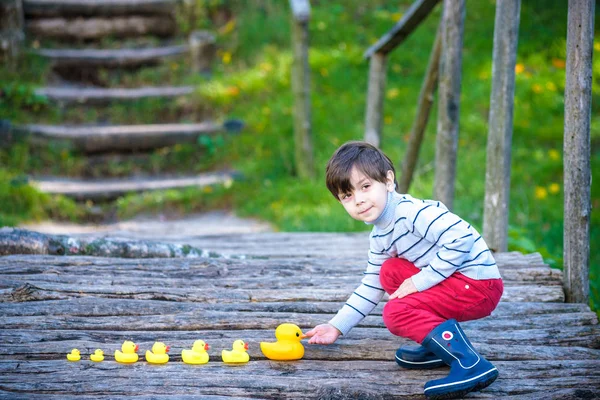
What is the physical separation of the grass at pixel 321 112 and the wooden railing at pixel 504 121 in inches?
55.6

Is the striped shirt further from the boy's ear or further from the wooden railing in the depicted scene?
the wooden railing

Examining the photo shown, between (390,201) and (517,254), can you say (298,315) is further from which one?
(517,254)

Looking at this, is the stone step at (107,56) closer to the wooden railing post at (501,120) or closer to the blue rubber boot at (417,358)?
the wooden railing post at (501,120)

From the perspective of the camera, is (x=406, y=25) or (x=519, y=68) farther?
(x=519, y=68)

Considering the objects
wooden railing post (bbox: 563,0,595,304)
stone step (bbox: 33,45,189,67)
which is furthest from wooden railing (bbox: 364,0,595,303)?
stone step (bbox: 33,45,189,67)

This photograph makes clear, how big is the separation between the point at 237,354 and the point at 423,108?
285 cm

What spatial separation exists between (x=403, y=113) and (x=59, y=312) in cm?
519

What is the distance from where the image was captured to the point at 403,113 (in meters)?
7.50

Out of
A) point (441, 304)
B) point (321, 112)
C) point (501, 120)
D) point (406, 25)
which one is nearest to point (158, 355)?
point (441, 304)

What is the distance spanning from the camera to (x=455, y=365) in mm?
2377

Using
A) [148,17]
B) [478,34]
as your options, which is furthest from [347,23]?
[148,17]

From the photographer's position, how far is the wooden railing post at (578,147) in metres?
3.10

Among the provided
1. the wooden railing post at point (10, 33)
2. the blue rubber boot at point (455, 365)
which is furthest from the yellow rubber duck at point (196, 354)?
the wooden railing post at point (10, 33)

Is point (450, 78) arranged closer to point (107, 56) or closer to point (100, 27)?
point (107, 56)
